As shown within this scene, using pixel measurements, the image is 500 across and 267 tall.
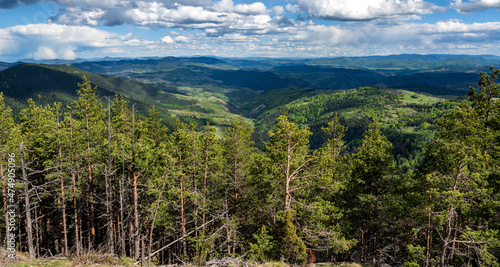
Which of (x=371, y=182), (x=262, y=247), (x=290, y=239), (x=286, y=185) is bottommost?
(x=262, y=247)

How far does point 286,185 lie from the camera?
72.8ft

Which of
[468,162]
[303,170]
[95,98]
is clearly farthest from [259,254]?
[95,98]

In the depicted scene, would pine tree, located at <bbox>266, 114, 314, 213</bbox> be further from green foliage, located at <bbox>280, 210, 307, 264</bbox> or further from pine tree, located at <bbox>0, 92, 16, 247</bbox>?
pine tree, located at <bbox>0, 92, 16, 247</bbox>

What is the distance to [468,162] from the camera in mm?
19016

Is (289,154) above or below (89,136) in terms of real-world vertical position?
below

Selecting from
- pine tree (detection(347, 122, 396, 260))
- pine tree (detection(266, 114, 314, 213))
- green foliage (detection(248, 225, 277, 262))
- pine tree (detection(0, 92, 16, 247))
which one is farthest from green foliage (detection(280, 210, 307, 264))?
pine tree (detection(0, 92, 16, 247))

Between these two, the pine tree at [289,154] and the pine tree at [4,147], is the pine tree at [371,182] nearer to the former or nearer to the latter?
the pine tree at [289,154]

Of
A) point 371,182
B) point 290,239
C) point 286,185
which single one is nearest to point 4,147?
point 286,185

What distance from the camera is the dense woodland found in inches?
785

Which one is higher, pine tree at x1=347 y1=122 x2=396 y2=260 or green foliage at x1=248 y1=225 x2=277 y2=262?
pine tree at x1=347 y1=122 x2=396 y2=260

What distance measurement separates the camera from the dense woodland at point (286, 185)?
19.9m

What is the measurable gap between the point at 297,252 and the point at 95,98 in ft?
94.0

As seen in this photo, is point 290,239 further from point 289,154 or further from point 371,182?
point 371,182

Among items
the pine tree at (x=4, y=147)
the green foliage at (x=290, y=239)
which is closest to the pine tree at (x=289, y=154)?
the green foliage at (x=290, y=239)
